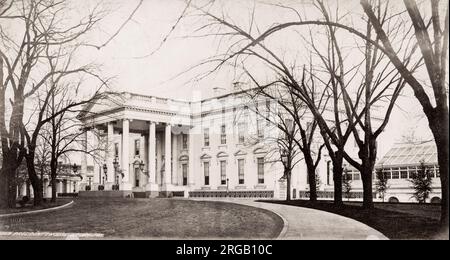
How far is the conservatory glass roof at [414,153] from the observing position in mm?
8922

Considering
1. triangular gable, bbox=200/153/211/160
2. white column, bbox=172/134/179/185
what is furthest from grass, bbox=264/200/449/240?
white column, bbox=172/134/179/185

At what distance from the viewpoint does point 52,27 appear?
1155 cm

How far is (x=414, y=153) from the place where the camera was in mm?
10070

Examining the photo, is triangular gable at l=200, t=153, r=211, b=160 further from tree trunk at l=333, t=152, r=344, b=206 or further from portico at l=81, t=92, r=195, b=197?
tree trunk at l=333, t=152, r=344, b=206

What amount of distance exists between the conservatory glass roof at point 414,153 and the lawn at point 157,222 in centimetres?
312

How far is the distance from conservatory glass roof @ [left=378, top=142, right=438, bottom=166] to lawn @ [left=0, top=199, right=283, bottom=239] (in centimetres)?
312

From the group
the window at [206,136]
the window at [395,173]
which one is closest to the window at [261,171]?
the window at [206,136]

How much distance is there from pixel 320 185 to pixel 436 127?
18867 millimetres

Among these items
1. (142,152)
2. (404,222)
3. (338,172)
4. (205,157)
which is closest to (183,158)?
(205,157)

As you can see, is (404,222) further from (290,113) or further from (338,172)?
(290,113)

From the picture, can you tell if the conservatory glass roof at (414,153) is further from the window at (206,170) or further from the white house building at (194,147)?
the window at (206,170)

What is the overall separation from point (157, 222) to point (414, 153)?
5.66 meters
